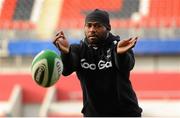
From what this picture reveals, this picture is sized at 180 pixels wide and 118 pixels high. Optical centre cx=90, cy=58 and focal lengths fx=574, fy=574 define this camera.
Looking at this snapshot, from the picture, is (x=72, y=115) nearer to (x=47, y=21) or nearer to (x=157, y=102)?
(x=157, y=102)

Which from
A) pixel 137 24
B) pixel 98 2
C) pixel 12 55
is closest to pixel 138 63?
pixel 137 24

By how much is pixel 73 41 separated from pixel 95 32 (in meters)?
6.45

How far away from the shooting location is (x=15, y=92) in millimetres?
8688

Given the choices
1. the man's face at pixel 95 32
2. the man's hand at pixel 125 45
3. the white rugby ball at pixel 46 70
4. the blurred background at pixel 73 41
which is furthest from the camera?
the blurred background at pixel 73 41

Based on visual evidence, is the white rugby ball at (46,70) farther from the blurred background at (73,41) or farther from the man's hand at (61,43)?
the blurred background at (73,41)

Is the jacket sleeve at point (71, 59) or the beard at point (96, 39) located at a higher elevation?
the beard at point (96, 39)

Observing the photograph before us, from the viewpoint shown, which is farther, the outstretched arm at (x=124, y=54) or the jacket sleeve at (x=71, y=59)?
the jacket sleeve at (x=71, y=59)

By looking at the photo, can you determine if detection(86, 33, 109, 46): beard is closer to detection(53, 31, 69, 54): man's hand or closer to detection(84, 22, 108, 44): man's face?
detection(84, 22, 108, 44): man's face

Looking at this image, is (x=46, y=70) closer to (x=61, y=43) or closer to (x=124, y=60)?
(x=61, y=43)

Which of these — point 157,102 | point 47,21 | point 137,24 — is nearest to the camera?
point 157,102

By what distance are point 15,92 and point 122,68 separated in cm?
604

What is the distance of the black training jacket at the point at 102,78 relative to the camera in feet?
9.44

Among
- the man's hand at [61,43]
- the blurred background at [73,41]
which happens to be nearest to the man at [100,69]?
the man's hand at [61,43]

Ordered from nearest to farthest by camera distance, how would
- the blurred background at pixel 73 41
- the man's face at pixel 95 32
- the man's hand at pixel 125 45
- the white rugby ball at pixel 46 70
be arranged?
the man's hand at pixel 125 45
the man's face at pixel 95 32
the white rugby ball at pixel 46 70
the blurred background at pixel 73 41
